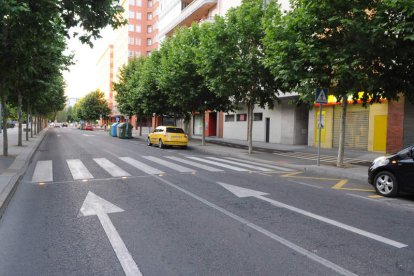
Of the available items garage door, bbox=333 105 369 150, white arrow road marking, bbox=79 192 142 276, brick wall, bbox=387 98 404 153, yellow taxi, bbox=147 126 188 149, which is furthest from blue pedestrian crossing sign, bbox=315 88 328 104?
yellow taxi, bbox=147 126 188 149

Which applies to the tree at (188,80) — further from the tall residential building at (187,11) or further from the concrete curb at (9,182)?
the concrete curb at (9,182)

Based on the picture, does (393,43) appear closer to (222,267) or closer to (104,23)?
(104,23)

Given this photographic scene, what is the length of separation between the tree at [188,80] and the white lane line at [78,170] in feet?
38.4

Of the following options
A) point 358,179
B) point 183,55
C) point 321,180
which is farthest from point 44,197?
point 183,55

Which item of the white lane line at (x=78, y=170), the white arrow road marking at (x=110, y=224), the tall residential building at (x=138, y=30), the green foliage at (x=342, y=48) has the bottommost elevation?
the white lane line at (x=78, y=170)

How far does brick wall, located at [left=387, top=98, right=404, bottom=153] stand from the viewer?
18859mm

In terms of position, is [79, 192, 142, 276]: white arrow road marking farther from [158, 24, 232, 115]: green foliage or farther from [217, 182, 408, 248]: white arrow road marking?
[158, 24, 232, 115]: green foliage

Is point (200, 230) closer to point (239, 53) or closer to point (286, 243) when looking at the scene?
point (286, 243)

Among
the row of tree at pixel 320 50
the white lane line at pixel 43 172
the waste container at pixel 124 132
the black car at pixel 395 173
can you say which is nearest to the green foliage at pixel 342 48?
the row of tree at pixel 320 50

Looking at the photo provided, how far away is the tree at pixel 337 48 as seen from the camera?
1087 centimetres

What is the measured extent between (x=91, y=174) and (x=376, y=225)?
26.4ft

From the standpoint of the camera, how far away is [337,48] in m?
12.3

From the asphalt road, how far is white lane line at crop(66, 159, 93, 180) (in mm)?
1186

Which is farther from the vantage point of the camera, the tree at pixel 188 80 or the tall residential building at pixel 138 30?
the tall residential building at pixel 138 30
